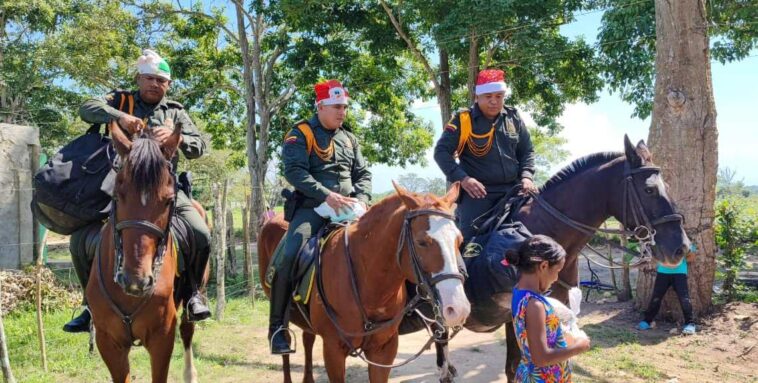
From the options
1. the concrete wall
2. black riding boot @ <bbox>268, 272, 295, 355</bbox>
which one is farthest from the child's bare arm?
the concrete wall

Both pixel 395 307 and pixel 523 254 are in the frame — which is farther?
pixel 395 307

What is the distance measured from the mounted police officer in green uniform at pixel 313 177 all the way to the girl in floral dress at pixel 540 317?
1668 mm

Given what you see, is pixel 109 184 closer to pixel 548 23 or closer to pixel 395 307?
pixel 395 307

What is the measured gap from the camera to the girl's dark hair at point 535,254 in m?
2.78

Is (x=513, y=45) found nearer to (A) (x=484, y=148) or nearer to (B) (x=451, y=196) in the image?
(A) (x=484, y=148)

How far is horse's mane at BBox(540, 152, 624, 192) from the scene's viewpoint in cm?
435

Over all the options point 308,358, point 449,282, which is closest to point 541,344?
point 449,282

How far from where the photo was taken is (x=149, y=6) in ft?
52.0

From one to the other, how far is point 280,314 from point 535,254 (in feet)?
Answer: 7.82

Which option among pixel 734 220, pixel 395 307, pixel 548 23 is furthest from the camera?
pixel 548 23

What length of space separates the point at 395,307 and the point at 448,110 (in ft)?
37.4

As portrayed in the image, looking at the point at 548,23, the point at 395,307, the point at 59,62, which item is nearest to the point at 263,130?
the point at 59,62

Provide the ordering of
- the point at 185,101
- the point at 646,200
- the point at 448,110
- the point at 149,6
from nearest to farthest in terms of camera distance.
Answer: the point at 646,200
the point at 448,110
the point at 149,6
the point at 185,101

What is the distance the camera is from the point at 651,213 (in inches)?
155
